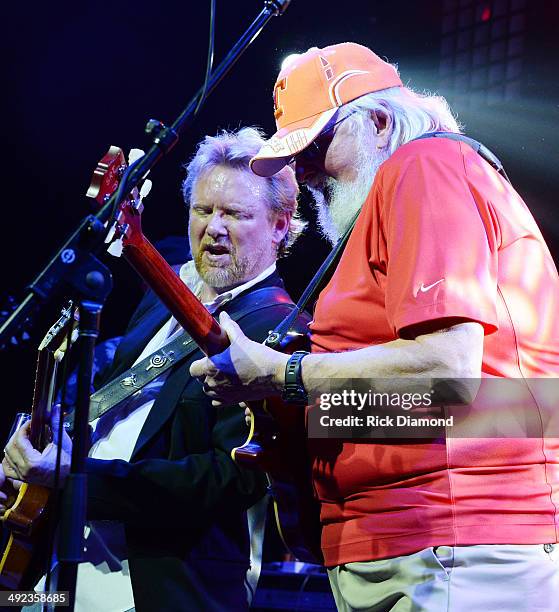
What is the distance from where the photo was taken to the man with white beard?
156cm

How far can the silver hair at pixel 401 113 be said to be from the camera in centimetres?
218

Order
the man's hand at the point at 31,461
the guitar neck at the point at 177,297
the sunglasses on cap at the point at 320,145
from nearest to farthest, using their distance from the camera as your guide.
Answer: the guitar neck at the point at 177,297 → the sunglasses on cap at the point at 320,145 → the man's hand at the point at 31,461

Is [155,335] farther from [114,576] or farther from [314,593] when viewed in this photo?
[314,593]

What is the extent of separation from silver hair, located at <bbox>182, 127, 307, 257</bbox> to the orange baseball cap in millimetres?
956

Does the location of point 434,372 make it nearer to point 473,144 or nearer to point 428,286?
point 428,286

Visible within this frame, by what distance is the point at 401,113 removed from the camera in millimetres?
2223

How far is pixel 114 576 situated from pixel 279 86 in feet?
5.61

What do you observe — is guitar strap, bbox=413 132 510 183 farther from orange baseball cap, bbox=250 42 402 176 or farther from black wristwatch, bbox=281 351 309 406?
black wristwatch, bbox=281 351 309 406

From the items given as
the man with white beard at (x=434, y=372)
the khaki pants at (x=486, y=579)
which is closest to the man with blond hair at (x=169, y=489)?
the man with white beard at (x=434, y=372)

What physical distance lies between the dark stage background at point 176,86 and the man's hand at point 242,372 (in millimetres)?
2261

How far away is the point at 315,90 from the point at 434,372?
3.73 ft

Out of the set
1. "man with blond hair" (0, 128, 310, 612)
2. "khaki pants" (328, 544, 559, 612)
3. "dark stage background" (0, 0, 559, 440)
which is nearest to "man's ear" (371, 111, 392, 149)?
"man with blond hair" (0, 128, 310, 612)

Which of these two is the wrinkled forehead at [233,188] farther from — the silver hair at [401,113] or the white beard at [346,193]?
the silver hair at [401,113]

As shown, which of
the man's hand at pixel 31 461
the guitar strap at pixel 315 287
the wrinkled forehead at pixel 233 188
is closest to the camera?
the guitar strap at pixel 315 287
